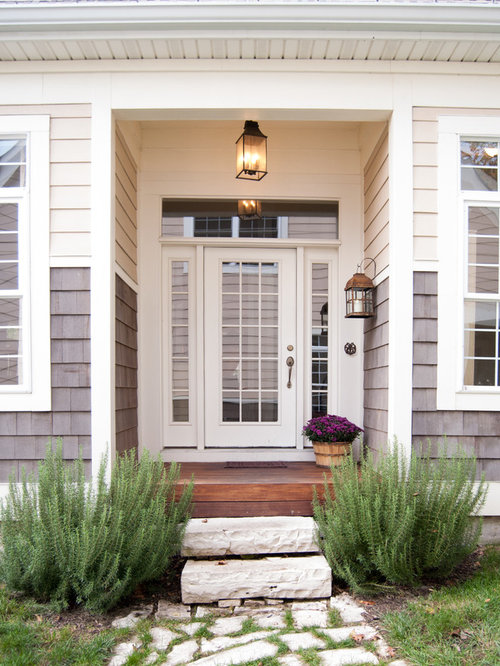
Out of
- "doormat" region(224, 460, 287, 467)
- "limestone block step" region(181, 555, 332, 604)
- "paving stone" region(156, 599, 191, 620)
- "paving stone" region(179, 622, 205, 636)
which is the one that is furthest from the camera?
"doormat" region(224, 460, 287, 467)

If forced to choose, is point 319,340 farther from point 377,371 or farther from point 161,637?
point 161,637

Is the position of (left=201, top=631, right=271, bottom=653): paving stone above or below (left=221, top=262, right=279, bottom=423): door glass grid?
below

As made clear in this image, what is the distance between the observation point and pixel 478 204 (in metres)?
3.61

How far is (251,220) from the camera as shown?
185 inches

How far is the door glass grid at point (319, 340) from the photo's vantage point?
15.5 feet

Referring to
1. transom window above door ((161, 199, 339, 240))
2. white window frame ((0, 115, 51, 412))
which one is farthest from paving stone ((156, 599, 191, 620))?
transom window above door ((161, 199, 339, 240))

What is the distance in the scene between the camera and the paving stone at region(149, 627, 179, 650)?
8.46ft

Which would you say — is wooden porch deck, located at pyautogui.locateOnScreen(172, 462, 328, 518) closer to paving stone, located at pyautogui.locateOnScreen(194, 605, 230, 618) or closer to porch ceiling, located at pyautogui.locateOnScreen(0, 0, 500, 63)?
paving stone, located at pyautogui.locateOnScreen(194, 605, 230, 618)

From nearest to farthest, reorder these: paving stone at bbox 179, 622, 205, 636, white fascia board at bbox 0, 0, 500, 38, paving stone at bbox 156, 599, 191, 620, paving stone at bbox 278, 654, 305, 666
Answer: paving stone at bbox 278, 654, 305, 666
paving stone at bbox 179, 622, 205, 636
paving stone at bbox 156, 599, 191, 620
white fascia board at bbox 0, 0, 500, 38

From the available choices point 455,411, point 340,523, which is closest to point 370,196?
point 455,411

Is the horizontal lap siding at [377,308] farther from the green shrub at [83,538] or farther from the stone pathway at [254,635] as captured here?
the green shrub at [83,538]

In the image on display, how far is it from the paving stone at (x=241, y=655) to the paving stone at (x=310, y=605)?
0.43 meters

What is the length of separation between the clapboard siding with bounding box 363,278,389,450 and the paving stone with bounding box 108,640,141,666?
190 centimetres

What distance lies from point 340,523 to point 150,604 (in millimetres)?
1064
